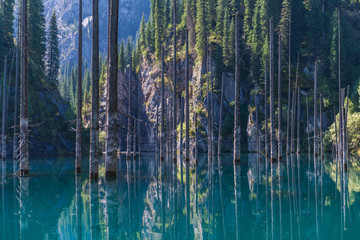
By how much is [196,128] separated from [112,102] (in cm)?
3014

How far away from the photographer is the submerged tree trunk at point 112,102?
15.5m

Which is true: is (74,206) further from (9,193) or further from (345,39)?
(345,39)

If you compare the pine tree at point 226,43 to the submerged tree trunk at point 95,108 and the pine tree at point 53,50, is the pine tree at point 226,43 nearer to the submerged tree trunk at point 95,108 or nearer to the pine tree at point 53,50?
the pine tree at point 53,50

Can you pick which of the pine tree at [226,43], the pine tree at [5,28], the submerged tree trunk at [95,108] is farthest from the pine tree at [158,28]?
the submerged tree trunk at [95,108]

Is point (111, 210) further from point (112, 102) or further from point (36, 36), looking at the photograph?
point (36, 36)

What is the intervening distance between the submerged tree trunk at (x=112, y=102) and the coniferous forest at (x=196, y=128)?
52mm

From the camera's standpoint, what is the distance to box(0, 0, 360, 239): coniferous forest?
8.91 metres

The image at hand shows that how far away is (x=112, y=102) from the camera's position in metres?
15.8

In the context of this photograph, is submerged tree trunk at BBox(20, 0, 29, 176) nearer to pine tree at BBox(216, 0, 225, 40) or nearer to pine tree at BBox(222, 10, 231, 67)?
pine tree at BBox(222, 10, 231, 67)

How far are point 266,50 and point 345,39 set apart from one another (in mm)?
19771

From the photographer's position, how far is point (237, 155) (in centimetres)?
2953

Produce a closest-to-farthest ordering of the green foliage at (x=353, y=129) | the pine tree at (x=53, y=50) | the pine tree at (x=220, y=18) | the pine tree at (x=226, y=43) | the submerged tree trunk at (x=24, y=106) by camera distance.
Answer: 1. the submerged tree trunk at (x=24, y=106)
2. the green foliage at (x=353, y=129)
3. the pine tree at (x=53, y=50)
4. the pine tree at (x=226, y=43)
5. the pine tree at (x=220, y=18)

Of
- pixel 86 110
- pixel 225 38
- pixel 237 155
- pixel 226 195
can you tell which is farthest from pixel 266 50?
pixel 226 195

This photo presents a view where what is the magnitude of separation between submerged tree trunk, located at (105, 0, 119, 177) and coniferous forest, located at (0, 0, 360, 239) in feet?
0.17
